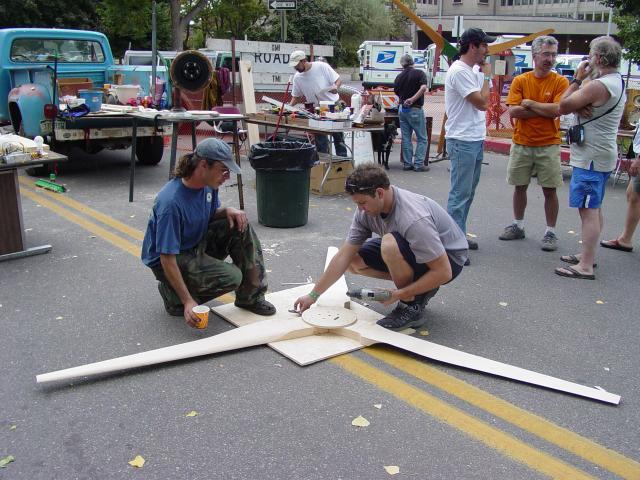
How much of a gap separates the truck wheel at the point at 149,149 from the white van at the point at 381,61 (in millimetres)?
14788

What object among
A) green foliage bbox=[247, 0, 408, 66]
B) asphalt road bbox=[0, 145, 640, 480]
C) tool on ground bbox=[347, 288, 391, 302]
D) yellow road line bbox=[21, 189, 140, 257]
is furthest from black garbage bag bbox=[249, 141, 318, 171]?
green foliage bbox=[247, 0, 408, 66]

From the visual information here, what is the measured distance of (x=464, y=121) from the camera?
17.5ft

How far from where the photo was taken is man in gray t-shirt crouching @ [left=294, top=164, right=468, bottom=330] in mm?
3531

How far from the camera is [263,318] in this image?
4.05 metres

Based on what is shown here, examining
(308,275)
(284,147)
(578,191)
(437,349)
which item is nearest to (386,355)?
(437,349)

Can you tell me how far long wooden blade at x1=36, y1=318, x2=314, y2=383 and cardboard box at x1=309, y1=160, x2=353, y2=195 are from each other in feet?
13.8

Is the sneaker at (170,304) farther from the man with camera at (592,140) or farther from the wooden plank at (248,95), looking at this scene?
the wooden plank at (248,95)

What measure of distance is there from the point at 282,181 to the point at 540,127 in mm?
2478

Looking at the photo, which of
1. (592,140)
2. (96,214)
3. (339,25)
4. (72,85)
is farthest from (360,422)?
(339,25)

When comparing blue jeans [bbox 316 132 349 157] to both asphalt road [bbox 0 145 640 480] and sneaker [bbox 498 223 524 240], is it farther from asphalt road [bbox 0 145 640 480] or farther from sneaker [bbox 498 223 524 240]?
asphalt road [bbox 0 145 640 480]

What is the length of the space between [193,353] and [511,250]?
3.41 metres

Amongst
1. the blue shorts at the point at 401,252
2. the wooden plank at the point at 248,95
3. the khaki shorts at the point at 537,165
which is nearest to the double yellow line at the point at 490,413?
the blue shorts at the point at 401,252

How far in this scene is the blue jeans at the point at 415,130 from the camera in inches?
387

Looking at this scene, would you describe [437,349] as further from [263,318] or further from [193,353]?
[193,353]
